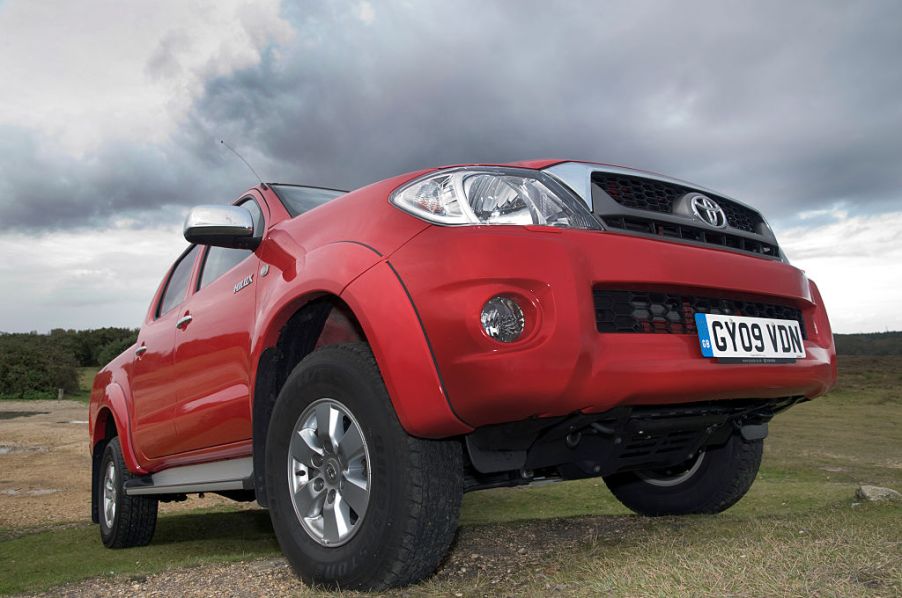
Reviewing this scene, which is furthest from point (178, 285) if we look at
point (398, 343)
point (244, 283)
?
point (398, 343)

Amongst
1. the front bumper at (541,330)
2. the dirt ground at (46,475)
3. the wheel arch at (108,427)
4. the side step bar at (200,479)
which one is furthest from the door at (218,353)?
the dirt ground at (46,475)

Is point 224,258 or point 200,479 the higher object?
point 224,258

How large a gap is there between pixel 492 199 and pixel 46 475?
35.4ft

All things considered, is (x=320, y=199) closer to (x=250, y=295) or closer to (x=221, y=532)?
(x=250, y=295)

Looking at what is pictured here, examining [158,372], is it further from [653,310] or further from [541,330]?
[653,310]

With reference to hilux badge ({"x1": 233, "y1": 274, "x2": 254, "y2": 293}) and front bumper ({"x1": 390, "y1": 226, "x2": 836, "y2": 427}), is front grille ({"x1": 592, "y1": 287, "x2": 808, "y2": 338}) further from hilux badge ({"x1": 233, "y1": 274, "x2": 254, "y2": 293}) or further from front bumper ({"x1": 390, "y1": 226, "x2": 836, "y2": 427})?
hilux badge ({"x1": 233, "y1": 274, "x2": 254, "y2": 293})

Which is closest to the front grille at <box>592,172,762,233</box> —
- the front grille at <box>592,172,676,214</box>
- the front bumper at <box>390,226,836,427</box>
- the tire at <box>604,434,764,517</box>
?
the front grille at <box>592,172,676,214</box>

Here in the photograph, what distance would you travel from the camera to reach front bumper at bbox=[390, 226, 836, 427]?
7.01 ft

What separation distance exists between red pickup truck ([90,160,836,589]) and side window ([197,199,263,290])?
0.57ft

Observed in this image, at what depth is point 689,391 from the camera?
2.38 meters

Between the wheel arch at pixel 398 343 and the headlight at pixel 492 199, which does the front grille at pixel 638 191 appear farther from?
the wheel arch at pixel 398 343

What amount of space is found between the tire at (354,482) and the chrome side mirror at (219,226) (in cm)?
80

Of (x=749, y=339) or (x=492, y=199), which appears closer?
(x=492, y=199)

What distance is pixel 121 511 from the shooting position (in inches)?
199
